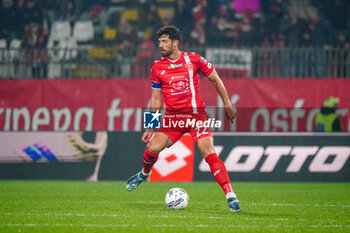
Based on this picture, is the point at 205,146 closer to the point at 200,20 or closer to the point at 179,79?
the point at 179,79

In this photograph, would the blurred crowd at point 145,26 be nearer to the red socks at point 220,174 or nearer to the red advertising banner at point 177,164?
the red advertising banner at point 177,164

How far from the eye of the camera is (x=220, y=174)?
7.57 meters

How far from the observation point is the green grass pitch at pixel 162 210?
6.28 meters

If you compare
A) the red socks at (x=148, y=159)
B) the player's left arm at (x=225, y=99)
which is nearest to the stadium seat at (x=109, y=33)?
the red socks at (x=148, y=159)

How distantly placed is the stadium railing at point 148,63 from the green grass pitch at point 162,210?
15.3 ft

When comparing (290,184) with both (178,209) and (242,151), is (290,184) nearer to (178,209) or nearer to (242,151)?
(242,151)

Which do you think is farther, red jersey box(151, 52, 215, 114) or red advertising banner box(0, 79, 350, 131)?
red advertising banner box(0, 79, 350, 131)

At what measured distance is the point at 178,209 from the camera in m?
7.89

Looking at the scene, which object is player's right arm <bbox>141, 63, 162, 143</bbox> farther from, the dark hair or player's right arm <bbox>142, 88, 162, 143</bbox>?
the dark hair

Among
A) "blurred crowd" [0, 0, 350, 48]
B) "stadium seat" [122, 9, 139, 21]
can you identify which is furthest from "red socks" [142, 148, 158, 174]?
"stadium seat" [122, 9, 139, 21]

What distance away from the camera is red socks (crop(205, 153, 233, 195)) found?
24.6ft

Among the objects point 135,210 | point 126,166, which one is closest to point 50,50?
point 126,166

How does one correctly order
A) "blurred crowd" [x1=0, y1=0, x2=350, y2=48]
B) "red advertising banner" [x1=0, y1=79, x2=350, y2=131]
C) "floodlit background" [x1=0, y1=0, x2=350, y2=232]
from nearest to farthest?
"floodlit background" [x1=0, y1=0, x2=350, y2=232], "red advertising banner" [x1=0, y1=79, x2=350, y2=131], "blurred crowd" [x1=0, y1=0, x2=350, y2=48]

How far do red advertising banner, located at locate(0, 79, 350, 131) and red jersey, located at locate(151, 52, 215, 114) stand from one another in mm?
7786
